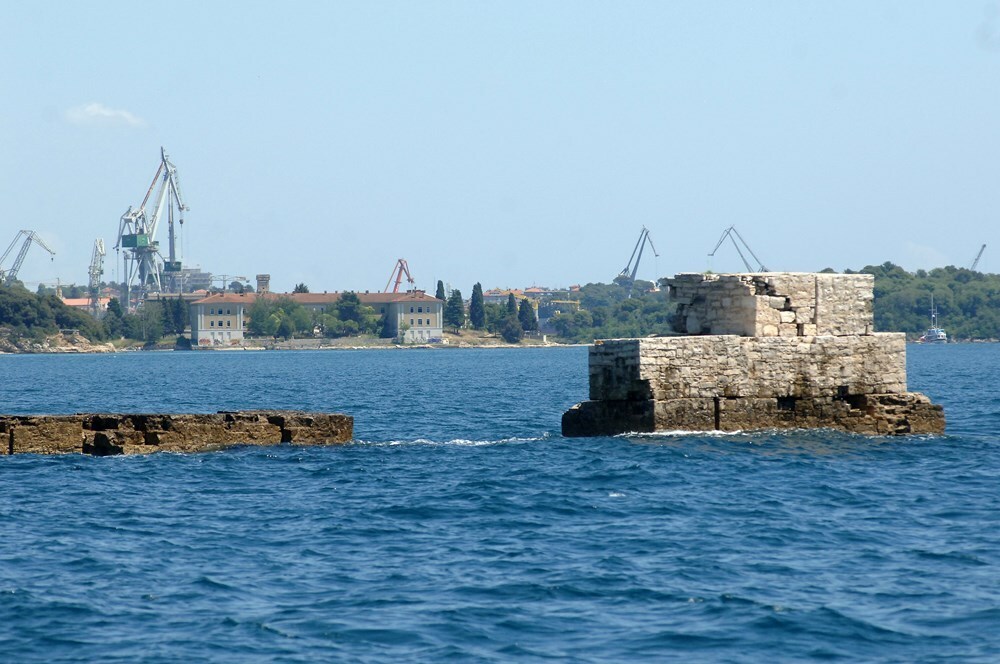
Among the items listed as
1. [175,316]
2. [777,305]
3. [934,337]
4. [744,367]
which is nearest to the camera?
[744,367]

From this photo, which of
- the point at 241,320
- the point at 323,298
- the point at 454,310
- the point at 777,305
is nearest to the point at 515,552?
the point at 777,305

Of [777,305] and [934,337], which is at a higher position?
[777,305]

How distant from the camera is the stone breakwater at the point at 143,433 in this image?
22.7 m

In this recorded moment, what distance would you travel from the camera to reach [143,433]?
2283 cm

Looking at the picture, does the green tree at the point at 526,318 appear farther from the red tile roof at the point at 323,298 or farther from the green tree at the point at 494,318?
the red tile roof at the point at 323,298

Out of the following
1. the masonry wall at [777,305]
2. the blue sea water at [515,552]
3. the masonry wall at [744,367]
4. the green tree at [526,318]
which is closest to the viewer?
the blue sea water at [515,552]

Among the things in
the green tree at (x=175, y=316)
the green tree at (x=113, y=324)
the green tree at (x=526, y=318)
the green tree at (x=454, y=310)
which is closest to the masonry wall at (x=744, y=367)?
the green tree at (x=454, y=310)

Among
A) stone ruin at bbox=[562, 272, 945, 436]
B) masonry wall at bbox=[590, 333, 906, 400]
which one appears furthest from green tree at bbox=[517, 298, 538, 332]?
masonry wall at bbox=[590, 333, 906, 400]

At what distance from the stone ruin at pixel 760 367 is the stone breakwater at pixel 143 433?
17.3ft

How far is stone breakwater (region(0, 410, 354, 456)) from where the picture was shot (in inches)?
894

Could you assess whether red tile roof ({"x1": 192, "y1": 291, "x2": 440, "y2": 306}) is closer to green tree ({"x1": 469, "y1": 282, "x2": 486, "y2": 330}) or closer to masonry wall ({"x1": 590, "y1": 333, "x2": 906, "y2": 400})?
green tree ({"x1": 469, "y1": 282, "x2": 486, "y2": 330})

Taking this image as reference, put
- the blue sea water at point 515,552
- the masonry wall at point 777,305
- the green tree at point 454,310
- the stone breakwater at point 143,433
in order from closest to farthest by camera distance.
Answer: the blue sea water at point 515,552, the stone breakwater at point 143,433, the masonry wall at point 777,305, the green tree at point 454,310

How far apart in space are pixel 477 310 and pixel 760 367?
163774mm

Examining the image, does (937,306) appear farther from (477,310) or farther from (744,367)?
(744,367)
